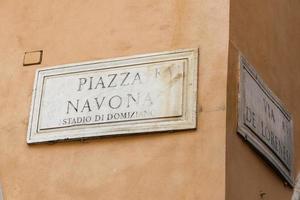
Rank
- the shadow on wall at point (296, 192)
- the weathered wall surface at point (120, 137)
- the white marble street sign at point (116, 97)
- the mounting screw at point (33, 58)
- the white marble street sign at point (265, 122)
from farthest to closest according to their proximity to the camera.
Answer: the shadow on wall at point (296, 192) < the mounting screw at point (33, 58) < the white marble street sign at point (265, 122) < the white marble street sign at point (116, 97) < the weathered wall surface at point (120, 137)

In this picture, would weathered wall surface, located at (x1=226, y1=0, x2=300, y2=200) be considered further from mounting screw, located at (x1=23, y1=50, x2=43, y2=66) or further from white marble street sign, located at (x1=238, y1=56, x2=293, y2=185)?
mounting screw, located at (x1=23, y1=50, x2=43, y2=66)

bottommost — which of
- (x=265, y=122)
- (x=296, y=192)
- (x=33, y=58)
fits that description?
(x=296, y=192)

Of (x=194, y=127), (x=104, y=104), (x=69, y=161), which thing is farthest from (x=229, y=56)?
(x=69, y=161)

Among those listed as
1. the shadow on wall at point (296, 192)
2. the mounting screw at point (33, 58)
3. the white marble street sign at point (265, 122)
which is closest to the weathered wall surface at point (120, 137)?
the mounting screw at point (33, 58)

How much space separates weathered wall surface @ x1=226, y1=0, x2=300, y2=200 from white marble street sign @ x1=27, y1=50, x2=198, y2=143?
267mm

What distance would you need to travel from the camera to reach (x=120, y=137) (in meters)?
4.84

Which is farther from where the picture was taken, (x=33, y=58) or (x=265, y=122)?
(x=33, y=58)

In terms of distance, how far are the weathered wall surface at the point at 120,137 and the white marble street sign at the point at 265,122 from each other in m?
0.26

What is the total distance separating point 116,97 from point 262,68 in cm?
107

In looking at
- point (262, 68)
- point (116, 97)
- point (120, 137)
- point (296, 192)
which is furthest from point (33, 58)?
point (296, 192)

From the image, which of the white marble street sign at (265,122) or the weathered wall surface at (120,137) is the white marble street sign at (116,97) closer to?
the weathered wall surface at (120,137)

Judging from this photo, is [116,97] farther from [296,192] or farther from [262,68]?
[296,192]

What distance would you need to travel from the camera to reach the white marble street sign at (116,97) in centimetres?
477

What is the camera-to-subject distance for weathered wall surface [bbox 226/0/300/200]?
4.69 metres
